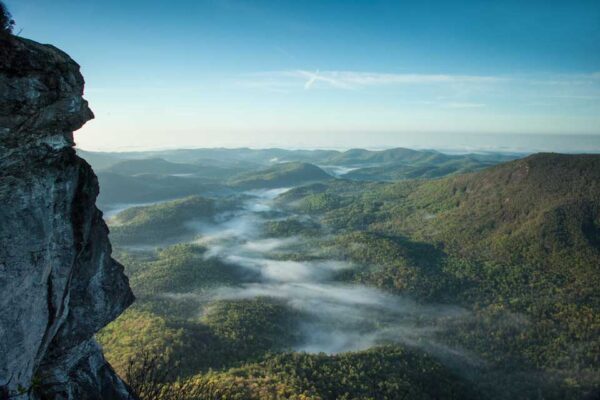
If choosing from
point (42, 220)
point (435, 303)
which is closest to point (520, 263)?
point (435, 303)

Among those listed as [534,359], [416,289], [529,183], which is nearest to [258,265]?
[416,289]

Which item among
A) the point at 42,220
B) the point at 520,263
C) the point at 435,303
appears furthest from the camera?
the point at 520,263

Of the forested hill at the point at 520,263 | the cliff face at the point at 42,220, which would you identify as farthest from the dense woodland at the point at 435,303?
the cliff face at the point at 42,220

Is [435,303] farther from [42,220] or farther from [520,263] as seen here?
[42,220]

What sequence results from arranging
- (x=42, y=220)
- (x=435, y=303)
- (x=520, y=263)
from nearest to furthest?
(x=42, y=220) → (x=435, y=303) → (x=520, y=263)

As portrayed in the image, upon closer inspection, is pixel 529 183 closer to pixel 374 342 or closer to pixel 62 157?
pixel 374 342

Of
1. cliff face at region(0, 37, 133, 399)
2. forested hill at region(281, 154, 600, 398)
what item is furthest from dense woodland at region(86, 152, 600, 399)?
cliff face at region(0, 37, 133, 399)

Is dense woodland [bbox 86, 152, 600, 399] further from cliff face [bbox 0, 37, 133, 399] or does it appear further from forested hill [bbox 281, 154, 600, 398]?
cliff face [bbox 0, 37, 133, 399]
